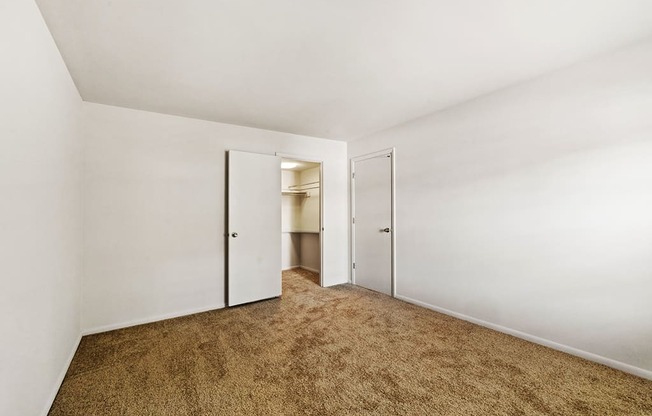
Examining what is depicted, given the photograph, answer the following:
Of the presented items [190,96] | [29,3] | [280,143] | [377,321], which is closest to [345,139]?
[280,143]

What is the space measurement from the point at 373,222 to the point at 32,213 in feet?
11.8

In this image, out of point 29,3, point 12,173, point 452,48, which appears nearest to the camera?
point 12,173

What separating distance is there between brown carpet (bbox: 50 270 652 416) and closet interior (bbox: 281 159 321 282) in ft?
9.49

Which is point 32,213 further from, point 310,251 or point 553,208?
point 310,251

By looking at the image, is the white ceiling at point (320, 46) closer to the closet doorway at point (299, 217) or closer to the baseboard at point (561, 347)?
the baseboard at point (561, 347)

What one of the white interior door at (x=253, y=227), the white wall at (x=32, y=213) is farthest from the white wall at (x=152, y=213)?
the white wall at (x=32, y=213)

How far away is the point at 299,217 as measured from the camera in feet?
20.7

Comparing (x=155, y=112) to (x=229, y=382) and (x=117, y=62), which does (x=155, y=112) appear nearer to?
(x=117, y=62)

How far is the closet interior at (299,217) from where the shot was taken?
19.3 feet

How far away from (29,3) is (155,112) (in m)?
1.82

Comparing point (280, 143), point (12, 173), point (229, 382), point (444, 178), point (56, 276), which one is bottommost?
point (229, 382)

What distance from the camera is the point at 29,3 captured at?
4.84 ft

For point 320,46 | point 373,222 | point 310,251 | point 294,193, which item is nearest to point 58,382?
point 320,46

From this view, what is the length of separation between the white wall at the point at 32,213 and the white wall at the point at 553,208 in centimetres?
348
